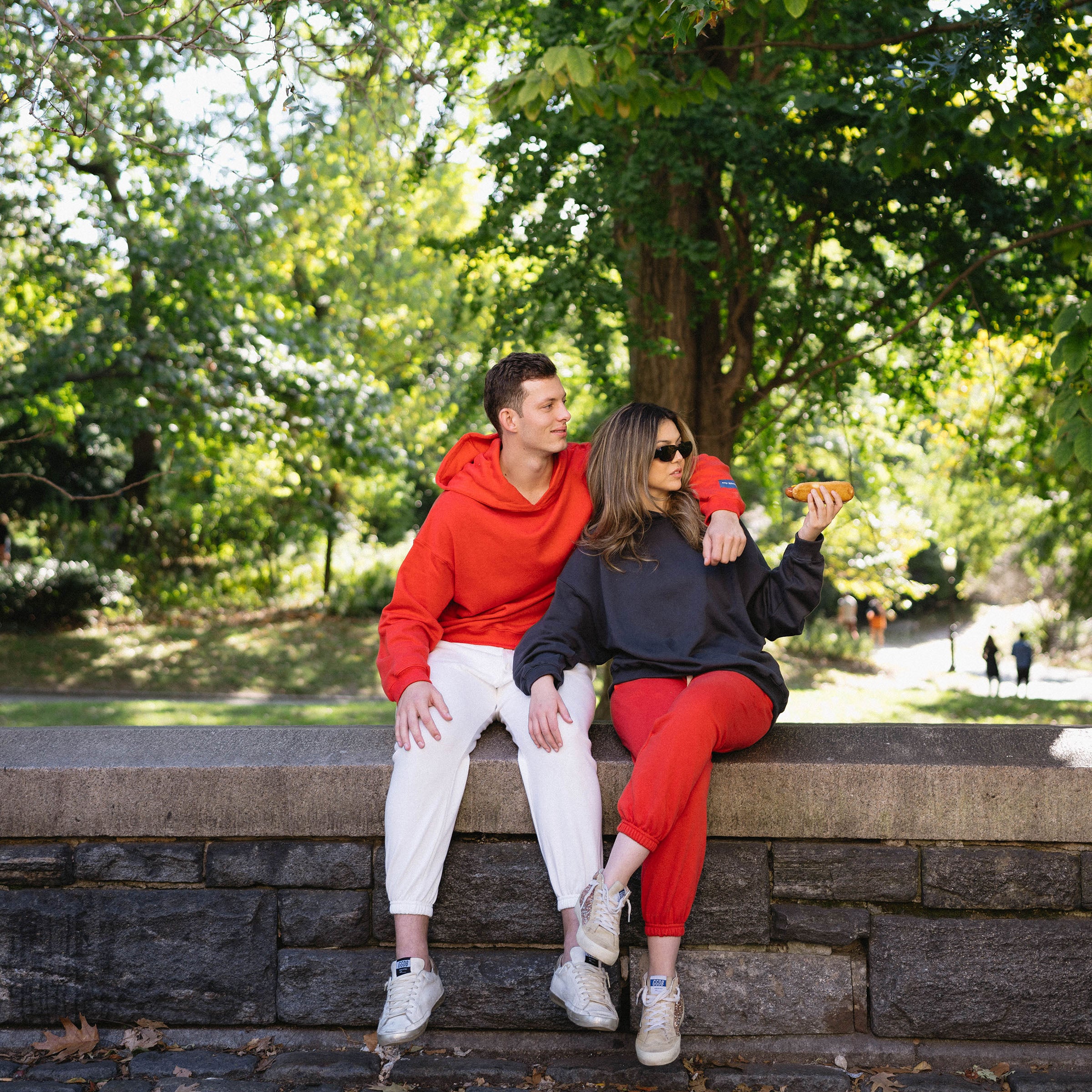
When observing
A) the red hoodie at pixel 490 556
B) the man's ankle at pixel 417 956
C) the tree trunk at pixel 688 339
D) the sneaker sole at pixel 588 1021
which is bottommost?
the sneaker sole at pixel 588 1021

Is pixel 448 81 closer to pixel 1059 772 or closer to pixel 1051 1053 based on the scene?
pixel 1059 772

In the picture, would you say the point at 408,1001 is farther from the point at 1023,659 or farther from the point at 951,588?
the point at 951,588

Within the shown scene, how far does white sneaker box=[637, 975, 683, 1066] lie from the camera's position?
2.33 meters

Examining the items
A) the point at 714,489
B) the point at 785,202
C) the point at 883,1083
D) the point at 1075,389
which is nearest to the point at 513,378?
the point at 714,489

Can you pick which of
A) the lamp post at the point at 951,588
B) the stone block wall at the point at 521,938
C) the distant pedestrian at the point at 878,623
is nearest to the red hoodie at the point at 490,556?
the stone block wall at the point at 521,938

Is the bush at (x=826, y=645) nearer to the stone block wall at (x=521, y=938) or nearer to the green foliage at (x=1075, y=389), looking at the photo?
the green foliage at (x=1075, y=389)

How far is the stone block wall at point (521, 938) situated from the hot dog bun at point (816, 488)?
919mm

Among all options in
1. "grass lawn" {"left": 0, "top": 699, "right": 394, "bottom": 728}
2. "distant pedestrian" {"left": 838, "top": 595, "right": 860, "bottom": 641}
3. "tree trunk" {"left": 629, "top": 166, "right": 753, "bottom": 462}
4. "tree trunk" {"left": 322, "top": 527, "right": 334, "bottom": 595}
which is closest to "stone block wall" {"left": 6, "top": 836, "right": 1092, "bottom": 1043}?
"tree trunk" {"left": 629, "top": 166, "right": 753, "bottom": 462}

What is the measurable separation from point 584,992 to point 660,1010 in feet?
0.60

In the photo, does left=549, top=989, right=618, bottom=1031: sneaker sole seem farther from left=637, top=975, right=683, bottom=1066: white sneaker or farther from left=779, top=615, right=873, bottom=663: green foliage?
left=779, top=615, right=873, bottom=663: green foliage

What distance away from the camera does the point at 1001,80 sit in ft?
14.3

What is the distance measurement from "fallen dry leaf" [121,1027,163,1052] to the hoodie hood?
169cm

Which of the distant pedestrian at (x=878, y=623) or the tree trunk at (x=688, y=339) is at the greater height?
the tree trunk at (x=688, y=339)

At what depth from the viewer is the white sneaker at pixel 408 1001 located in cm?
238
